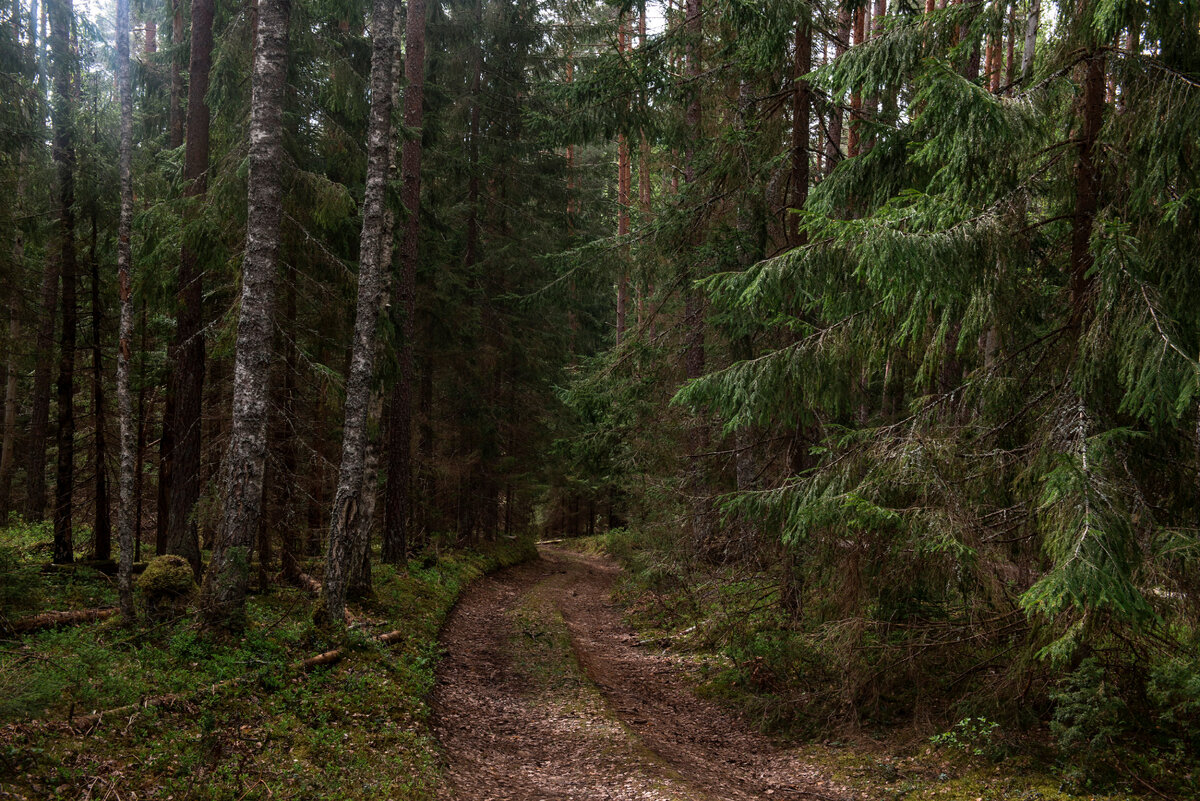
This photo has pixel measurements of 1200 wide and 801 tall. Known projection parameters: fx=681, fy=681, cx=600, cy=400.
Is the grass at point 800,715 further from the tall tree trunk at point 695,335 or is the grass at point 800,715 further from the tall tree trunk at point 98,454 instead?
the tall tree trunk at point 98,454

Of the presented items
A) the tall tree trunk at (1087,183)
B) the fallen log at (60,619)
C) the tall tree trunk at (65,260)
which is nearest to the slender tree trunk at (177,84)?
the tall tree trunk at (65,260)

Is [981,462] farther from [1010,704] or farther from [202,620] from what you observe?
[202,620]

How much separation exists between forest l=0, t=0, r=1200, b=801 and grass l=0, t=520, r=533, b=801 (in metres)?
0.04

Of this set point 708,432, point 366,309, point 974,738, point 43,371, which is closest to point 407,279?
point 366,309

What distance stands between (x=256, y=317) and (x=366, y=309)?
188cm

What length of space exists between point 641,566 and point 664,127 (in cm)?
907

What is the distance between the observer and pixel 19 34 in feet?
35.8

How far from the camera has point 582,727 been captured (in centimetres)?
809

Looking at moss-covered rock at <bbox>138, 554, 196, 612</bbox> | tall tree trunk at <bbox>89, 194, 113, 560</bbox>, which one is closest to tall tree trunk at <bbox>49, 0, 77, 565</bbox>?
tall tree trunk at <bbox>89, 194, 113, 560</bbox>

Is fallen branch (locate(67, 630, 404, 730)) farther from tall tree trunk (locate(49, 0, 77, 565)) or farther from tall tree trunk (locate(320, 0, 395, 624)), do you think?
tall tree trunk (locate(49, 0, 77, 565))

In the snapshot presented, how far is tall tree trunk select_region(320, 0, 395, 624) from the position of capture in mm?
9781

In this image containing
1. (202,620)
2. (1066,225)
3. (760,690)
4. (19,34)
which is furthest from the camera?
(19,34)

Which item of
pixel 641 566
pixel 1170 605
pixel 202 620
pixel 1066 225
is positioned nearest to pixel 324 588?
pixel 202 620

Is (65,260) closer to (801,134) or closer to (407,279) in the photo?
(407,279)
